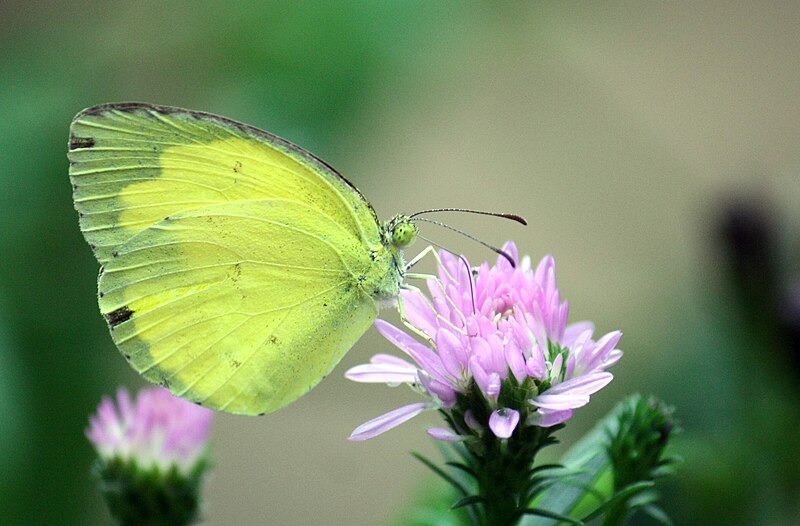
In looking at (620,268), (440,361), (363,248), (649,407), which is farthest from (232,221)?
(620,268)

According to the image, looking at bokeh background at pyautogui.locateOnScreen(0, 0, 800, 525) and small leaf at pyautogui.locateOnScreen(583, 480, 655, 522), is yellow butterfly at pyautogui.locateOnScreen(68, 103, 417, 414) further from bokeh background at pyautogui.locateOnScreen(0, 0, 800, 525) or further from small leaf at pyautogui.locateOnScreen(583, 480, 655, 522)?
small leaf at pyautogui.locateOnScreen(583, 480, 655, 522)

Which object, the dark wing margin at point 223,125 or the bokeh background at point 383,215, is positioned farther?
the bokeh background at point 383,215

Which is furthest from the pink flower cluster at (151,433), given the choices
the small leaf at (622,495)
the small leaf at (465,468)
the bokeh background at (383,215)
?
the small leaf at (622,495)

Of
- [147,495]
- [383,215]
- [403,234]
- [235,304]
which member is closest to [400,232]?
[403,234]

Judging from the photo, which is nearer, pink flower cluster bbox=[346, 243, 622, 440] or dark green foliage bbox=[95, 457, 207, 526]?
pink flower cluster bbox=[346, 243, 622, 440]

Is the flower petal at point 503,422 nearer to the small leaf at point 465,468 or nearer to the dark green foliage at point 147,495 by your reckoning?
the small leaf at point 465,468

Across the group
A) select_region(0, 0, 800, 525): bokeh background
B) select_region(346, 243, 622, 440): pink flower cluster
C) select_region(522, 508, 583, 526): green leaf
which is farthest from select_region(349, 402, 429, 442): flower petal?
select_region(0, 0, 800, 525): bokeh background
